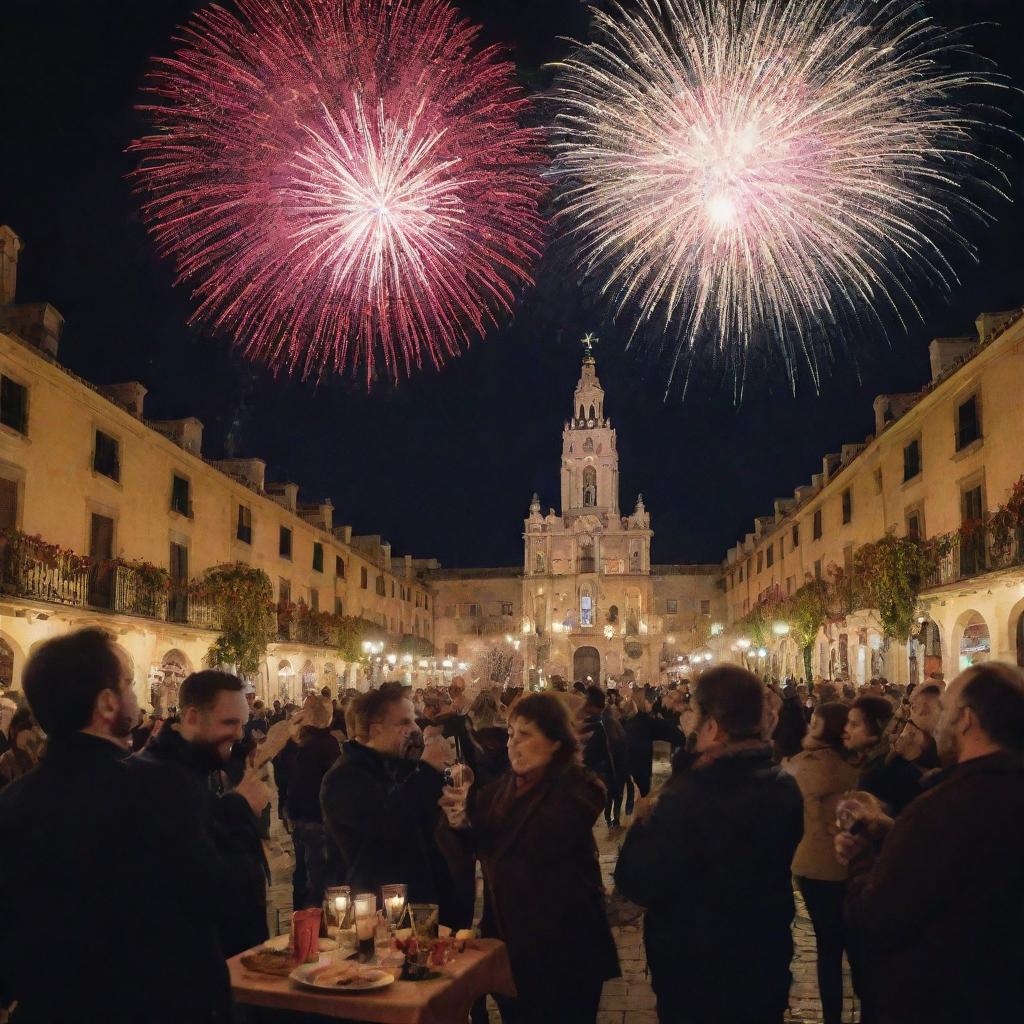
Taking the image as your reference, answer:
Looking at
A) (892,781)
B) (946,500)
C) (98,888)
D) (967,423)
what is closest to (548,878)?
(98,888)

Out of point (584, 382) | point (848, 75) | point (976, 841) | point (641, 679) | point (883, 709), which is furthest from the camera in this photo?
point (584, 382)

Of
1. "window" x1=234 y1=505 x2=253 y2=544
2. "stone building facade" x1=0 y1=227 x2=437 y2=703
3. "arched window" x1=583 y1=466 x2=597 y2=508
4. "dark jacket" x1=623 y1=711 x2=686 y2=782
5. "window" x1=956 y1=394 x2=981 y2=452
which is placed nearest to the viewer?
"dark jacket" x1=623 y1=711 x2=686 y2=782

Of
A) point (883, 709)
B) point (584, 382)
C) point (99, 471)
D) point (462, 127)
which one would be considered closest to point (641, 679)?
point (584, 382)

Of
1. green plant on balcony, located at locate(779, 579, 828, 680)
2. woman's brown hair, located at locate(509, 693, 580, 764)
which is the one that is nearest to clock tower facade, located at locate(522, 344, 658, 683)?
green plant on balcony, located at locate(779, 579, 828, 680)

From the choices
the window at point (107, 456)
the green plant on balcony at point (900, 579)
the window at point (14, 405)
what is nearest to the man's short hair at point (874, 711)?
the window at point (14, 405)

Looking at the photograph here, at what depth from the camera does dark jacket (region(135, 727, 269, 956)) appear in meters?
2.84

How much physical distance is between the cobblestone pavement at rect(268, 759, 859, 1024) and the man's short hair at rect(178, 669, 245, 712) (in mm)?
3041

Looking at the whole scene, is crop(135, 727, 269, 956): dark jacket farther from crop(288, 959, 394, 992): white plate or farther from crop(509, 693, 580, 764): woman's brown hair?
crop(509, 693, 580, 764): woman's brown hair

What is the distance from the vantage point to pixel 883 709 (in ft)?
19.1

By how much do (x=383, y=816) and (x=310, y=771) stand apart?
3556 mm

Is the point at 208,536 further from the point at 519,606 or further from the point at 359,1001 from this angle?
the point at 519,606

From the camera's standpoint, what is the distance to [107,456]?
22219mm

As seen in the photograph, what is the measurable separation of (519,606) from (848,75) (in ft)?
228

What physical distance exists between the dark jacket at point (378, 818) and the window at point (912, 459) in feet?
72.9
